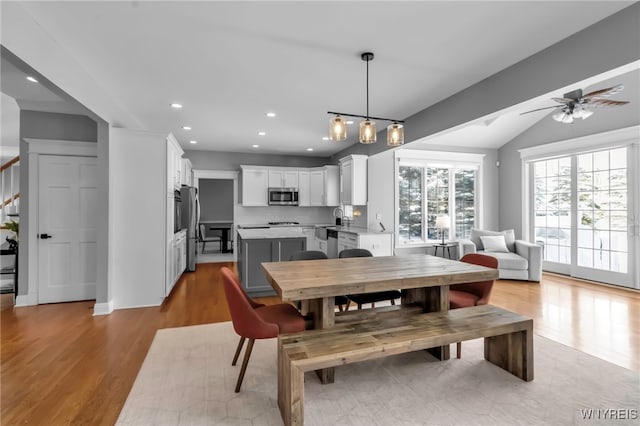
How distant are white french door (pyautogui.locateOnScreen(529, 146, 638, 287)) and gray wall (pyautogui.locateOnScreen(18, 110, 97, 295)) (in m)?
7.53

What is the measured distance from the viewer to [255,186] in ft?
23.0

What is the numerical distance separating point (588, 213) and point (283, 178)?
233 inches

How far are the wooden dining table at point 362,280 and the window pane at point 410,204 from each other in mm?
3410

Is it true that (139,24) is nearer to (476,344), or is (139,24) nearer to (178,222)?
(178,222)

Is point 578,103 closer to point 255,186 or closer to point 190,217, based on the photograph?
point 255,186

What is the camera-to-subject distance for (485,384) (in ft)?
7.23

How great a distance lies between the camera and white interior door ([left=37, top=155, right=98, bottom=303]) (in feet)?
13.0

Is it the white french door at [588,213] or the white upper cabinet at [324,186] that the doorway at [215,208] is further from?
the white french door at [588,213]

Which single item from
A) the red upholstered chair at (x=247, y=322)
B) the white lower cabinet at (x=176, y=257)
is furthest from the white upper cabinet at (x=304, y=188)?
the red upholstered chair at (x=247, y=322)

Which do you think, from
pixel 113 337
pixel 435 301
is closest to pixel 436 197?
pixel 435 301

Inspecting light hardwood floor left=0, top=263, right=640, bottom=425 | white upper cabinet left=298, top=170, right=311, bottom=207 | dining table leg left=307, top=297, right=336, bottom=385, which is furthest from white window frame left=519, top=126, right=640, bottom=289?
dining table leg left=307, top=297, right=336, bottom=385

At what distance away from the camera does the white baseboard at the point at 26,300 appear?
3.91m

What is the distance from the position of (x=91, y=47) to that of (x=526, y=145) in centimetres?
723

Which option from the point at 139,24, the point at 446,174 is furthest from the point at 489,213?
the point at 139,24
